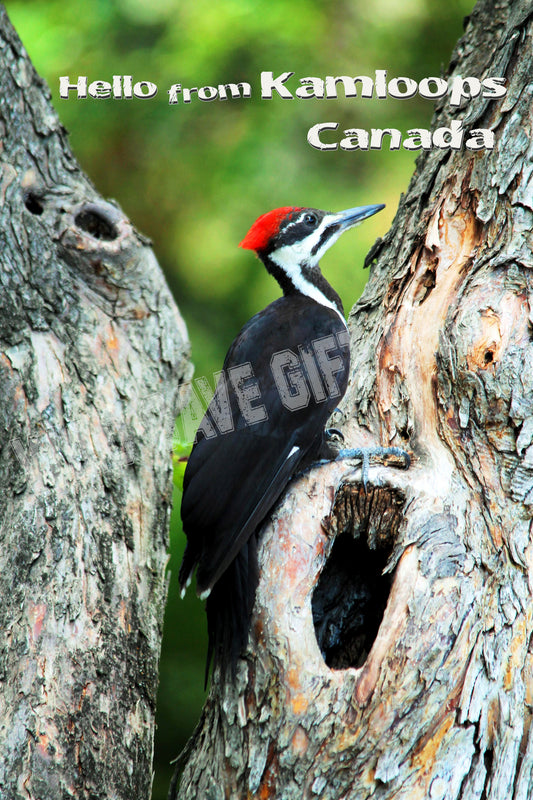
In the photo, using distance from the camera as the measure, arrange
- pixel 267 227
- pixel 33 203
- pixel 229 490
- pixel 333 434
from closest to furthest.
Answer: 1. pixel 229 490
2. pixel 333 434
3. pixel 33 203
4. pixel 267 227

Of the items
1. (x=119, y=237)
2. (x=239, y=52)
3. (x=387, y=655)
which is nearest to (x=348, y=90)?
(x=239, y=52)

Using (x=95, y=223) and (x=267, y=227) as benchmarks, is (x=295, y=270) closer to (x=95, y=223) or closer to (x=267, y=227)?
(x=267, y=227)

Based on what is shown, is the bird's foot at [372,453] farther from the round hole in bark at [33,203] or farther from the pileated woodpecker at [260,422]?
the round hole in bark at [33,203]

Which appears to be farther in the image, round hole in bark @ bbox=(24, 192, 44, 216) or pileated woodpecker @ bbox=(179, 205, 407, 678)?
round hole in bark @ bbox=(24, 192, 44, 216)

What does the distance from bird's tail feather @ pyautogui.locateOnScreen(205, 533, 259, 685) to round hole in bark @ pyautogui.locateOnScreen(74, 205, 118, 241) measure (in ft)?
3.83

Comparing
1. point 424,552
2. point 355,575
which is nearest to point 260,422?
point 355,575

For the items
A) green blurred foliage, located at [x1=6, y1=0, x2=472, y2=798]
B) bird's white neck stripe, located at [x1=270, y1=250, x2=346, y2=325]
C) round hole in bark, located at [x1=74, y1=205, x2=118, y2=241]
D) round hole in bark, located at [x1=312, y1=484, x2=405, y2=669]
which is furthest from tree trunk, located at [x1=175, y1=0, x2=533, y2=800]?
green blurred foliage, located at [x1=6, y1=0, x2=472, y2=798]

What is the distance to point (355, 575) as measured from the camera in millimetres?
2012

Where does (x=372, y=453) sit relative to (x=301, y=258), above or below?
below

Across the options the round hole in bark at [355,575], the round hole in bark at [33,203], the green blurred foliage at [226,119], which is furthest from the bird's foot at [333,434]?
the green blurred foliage at [226,119]

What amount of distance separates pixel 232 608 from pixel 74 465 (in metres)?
0.62

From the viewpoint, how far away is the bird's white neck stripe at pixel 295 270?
103 inches

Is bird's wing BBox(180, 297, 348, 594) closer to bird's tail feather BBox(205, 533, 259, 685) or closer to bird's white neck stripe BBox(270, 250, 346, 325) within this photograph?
bird's tail feather BBox(205, 533, 259, 685)

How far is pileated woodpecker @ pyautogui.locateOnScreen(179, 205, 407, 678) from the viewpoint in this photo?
6.07ft
